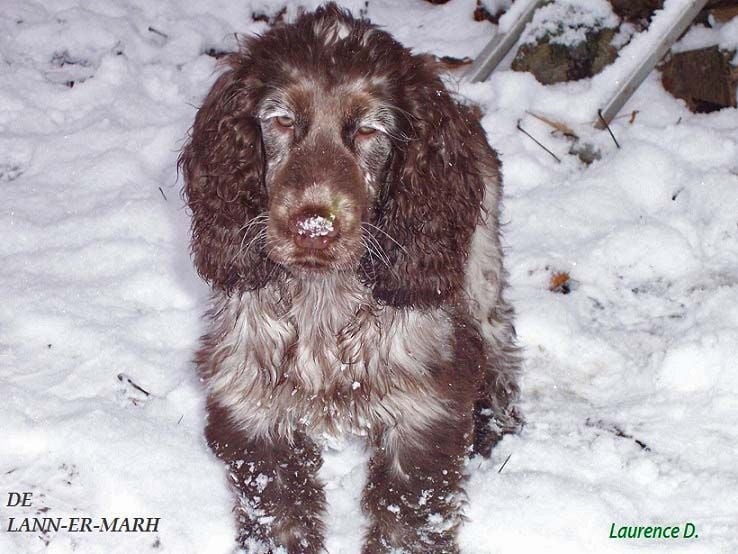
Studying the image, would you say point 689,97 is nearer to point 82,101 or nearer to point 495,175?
point 495,175

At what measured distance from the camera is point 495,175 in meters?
3.79

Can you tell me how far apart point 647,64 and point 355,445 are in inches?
120

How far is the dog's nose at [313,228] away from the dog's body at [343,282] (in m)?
0.13

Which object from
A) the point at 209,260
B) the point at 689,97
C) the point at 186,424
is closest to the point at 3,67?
the point at 186,424

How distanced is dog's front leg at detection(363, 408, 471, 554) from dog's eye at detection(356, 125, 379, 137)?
98cm

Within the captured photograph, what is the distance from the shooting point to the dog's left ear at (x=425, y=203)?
9.98 ft

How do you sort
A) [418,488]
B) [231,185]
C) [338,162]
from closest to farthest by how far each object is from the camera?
[338,162] → [231,185] → [418,488]

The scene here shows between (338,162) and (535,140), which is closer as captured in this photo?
(338,162)

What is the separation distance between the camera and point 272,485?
331 cm

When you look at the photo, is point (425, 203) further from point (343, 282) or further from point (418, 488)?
point (418, 488)

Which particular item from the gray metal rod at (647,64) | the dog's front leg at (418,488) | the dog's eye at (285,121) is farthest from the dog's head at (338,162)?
the gray metal rod at (647,64)

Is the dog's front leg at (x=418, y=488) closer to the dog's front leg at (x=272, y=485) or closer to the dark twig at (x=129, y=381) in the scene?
the dog's front leg at (x=272, y=485)

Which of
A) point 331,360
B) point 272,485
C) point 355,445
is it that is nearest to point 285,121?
point 331,360

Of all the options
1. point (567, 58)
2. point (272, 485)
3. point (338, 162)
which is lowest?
point (272, 485)
